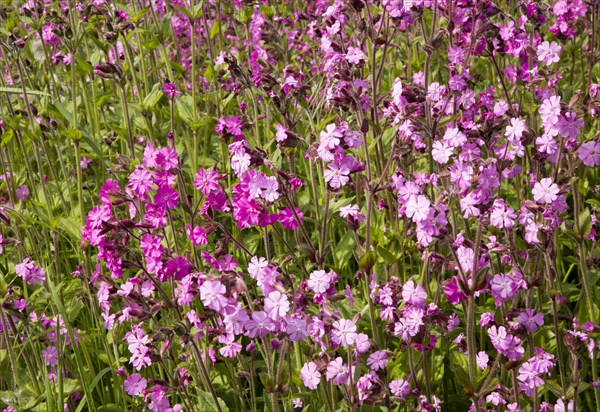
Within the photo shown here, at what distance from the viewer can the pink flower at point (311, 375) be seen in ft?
6.80

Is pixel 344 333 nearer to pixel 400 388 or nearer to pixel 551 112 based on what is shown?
pixel 400 388

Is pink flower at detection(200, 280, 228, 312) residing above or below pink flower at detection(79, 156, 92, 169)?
above

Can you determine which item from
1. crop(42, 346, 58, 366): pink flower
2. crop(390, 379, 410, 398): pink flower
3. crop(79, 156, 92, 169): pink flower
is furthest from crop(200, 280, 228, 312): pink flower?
crop(79, 156, 92, 169): pink flower

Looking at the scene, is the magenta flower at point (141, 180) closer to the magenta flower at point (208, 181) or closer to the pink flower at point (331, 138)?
the magenta flower at point (208, 181)

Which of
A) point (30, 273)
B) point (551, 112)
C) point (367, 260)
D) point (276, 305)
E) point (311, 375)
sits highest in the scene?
point (551, 112)

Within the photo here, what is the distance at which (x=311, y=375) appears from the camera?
2096 millimetres

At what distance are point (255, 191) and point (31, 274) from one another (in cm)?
104

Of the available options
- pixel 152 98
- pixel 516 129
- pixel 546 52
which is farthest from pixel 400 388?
pixel 152 98

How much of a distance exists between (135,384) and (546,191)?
1.37 meters

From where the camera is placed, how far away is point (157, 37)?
3.82 m

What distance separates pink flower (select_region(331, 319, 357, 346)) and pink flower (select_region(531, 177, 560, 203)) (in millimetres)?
653

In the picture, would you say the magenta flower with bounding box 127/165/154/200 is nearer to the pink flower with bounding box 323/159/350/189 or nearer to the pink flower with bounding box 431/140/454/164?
the pink flower with bounding box 323/159/350/189

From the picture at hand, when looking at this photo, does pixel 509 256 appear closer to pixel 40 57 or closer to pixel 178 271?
pixel 178 271

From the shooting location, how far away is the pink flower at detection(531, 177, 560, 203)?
→ 6.95ft
